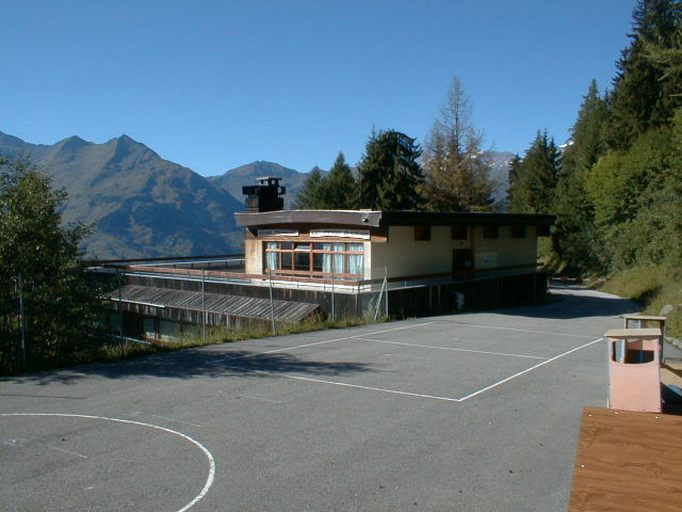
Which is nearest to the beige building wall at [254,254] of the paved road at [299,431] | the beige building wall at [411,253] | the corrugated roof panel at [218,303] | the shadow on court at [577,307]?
the corrugated roof panel at [218,303]

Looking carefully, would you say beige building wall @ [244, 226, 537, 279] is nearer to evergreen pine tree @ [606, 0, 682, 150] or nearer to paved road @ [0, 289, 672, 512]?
paved road @ [0, 289, 672, 512]

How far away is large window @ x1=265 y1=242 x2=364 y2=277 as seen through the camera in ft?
82.2

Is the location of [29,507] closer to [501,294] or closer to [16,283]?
[16,283]

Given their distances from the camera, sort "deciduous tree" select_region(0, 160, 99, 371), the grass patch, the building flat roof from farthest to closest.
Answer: the building flat roof
the grass patch
"deciduous tree" select_region(0, 160, 99, 371)

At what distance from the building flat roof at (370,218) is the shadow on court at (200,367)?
10.6 m

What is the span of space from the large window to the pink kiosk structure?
16844 mm

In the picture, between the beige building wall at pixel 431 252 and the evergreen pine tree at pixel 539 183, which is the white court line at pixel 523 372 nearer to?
the beige building wall at pixel 431 252

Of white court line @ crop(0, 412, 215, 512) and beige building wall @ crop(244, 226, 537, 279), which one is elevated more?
beige building wall @ crop(244, 226, 537, 279)

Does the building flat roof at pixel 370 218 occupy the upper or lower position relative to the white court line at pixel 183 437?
upper

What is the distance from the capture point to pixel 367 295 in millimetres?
21547

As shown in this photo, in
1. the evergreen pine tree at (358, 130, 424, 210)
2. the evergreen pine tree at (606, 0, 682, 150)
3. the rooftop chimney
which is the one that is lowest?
the rooftop chimney

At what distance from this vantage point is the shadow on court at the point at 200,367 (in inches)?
453

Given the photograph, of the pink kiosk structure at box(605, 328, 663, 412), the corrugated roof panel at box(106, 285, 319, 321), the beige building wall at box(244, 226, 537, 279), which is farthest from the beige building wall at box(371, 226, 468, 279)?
the pink kiosk structure at box(605, 328, 663, 412)

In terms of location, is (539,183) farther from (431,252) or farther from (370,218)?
(370,218)
